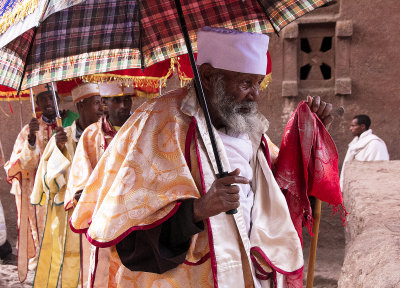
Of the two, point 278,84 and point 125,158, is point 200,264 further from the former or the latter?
point 278,84

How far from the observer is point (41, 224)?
6.99m

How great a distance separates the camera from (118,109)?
473 centimetres

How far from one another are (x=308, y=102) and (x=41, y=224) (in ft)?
17.3

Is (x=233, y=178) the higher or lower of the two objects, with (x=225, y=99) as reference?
lower

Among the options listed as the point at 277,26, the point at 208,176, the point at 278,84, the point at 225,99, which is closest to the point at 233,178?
the point at 208,176

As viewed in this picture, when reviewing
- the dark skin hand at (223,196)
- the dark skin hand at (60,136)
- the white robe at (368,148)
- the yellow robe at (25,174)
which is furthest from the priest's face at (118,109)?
the white robe at (368,148)

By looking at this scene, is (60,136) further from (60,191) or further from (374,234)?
(374,234)

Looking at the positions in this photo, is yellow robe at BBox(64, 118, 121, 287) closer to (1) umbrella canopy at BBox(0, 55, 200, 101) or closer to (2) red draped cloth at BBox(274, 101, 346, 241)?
(1) umbrella canopy at BBox(0, 55, 200, 101)

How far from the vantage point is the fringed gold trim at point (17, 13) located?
1.93 metres

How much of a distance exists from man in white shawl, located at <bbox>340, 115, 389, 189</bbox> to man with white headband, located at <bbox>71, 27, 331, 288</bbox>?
5220 millimetres

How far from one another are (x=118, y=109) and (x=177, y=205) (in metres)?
2.66

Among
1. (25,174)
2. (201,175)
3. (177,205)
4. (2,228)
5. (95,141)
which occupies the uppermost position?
(95,141)

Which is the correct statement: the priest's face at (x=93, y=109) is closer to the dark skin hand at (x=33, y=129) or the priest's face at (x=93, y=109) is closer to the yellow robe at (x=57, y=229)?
the yellow robe at (x=57, y=229)

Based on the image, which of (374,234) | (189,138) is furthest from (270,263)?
(374,234)
